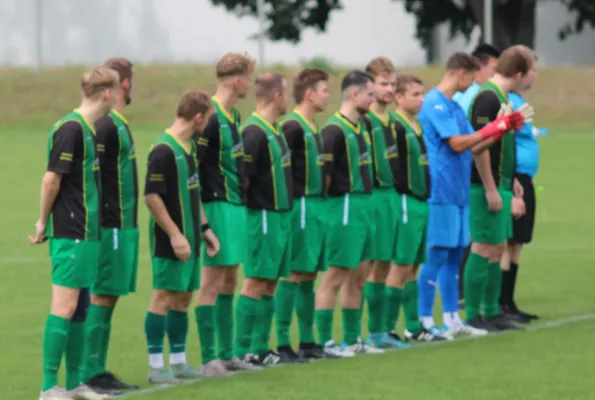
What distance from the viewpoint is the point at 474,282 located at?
1198 cm

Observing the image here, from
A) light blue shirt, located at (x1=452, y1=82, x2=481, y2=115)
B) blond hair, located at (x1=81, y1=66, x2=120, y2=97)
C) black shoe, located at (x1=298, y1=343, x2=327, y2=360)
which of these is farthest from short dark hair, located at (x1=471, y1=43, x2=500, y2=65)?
blond hair, located at (x1=81, y1=66, x2=120, y2=97)

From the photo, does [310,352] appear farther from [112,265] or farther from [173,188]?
[112,265]

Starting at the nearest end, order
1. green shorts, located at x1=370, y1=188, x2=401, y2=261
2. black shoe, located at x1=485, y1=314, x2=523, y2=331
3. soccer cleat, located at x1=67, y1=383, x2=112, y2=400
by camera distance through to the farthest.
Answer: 1. soccer cleat, located at x1=67, y1=383, x2=112, y2=400
2. green shorts, located at x1=370, y1=188, x2=401, y2=261
3. black shoe, located at x1=485, y1=314, x2=523, y2=331

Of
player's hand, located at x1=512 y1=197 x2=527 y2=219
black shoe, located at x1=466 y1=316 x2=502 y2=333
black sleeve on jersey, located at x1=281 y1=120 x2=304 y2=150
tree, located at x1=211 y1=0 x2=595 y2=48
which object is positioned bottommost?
black shoe, located at x1=466 y1=316 x2=502 y2=333

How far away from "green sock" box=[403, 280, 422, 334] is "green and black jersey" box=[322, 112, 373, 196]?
0.99 metres

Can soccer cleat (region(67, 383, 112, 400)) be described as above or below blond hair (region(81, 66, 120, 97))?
below

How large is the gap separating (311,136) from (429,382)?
1.94 metres

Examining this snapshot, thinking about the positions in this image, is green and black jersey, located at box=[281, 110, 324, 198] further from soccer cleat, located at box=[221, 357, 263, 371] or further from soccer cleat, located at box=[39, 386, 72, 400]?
soccer cleat, located at box=[39, 386, 72, 400]

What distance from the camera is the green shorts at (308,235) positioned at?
412 inches

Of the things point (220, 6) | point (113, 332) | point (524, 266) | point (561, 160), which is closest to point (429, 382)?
point (113, 332)

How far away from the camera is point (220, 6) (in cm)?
4650

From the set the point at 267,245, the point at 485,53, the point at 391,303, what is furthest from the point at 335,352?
the point at 485,53

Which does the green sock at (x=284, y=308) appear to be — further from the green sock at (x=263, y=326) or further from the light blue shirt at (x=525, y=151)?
the light blue shirt at (x=525, y=151)

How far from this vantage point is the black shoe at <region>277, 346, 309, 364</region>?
10367mm
